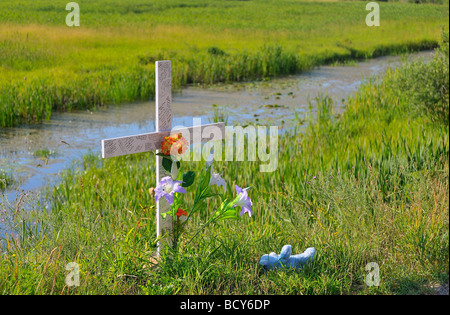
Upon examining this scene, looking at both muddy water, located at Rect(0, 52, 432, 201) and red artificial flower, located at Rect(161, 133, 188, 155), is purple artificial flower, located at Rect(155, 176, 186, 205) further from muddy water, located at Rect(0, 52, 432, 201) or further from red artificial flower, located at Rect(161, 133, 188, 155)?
muddy water, located at Rect(0, 52, 432, 201)

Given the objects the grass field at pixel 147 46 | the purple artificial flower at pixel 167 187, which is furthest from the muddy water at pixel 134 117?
the purple artificial flower at pixel 167 187

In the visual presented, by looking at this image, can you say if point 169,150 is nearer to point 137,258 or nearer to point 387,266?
point 137,258

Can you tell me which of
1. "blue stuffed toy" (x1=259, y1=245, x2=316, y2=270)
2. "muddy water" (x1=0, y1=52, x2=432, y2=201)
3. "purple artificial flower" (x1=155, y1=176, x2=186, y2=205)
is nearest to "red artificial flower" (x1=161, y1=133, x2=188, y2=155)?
"purple artificial flower" (x1=155, y1=176, x2=186, y2=205)

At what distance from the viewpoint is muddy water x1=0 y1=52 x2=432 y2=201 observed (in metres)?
6.88

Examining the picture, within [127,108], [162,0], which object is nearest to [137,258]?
[127,108]

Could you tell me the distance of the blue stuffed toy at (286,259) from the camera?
3381mm

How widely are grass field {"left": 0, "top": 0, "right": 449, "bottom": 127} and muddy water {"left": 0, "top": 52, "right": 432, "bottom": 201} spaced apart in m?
0.57

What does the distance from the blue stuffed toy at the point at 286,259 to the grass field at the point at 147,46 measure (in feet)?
18.2

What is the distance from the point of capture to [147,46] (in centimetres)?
1680

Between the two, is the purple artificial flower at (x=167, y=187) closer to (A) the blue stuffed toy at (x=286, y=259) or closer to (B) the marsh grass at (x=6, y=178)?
(A) the blue stuffed toy at (x=286, y=259)

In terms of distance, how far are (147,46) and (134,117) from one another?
302 inches

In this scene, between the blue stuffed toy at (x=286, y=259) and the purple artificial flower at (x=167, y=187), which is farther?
the blue stuffed toy at (x=286, y=259)

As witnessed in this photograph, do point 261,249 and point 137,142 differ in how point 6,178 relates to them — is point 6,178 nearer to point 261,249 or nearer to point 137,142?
point 137,142

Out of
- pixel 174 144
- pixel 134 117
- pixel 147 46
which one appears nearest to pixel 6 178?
pixel 174 144
